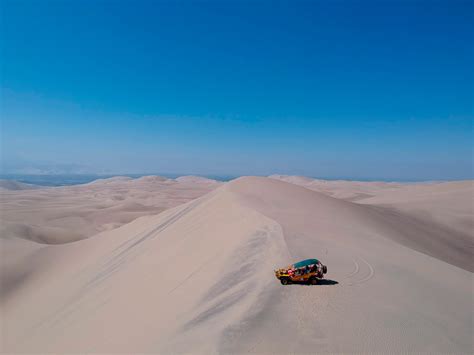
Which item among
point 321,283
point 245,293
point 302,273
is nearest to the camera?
point 245,293

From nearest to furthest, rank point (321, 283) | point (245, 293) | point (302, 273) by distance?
1. point (245, 293)
2. point (302, 273)
3. point (321, 283)

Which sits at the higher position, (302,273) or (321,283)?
(302,273)

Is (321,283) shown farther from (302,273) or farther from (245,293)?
(245,293)

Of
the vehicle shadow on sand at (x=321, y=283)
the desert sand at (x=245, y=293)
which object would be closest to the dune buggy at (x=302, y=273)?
the vehicle shadow on sand at (x=321, y=283)

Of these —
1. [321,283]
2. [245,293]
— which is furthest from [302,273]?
[245,293]

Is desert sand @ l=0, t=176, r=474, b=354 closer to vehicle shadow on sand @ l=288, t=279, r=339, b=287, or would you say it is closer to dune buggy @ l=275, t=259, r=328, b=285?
vehicle shadow on sand @ l=288, t=279, r=339, b=287

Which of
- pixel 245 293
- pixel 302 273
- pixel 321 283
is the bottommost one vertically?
pixel 245 293

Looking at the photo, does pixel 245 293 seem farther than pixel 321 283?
No

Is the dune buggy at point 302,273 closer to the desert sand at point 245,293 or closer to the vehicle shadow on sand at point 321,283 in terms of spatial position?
the vehicle shadow on sand at point 321,283

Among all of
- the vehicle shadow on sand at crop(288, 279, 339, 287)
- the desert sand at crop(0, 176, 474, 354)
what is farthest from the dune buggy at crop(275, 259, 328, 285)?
the desert sand at crop(0, 176, 474, 354)

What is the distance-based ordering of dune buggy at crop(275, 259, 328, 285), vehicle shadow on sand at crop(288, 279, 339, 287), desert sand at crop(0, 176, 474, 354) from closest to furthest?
desert sand at crop(0, 176, 474, 354) < dune buggy at crop(275, 259, 328, 285) < vehicle shadow on sand at crop(288, 279, 339, 287)
